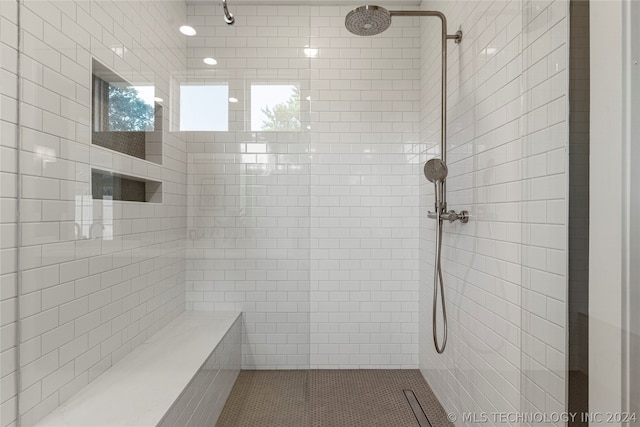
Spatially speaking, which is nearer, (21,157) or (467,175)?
(21,157)

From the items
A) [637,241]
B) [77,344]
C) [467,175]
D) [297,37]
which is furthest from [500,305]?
[77,344]

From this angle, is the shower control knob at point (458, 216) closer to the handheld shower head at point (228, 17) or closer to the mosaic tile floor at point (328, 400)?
the mosaic tile floor at point (328, 400)

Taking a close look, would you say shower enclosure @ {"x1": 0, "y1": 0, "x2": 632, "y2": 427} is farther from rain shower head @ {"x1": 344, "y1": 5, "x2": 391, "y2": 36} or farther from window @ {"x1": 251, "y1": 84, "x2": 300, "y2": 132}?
rain shower head @ {"x1": 344, "y1": 5, "x2": 391, "y2": 36}

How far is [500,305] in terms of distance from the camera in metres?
1.36

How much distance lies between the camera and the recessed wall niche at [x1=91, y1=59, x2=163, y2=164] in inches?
52.0

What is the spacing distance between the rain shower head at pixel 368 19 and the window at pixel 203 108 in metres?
0.68

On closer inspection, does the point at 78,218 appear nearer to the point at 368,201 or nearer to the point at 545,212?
the point at 545,212

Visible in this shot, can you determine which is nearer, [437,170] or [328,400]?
[437,170]

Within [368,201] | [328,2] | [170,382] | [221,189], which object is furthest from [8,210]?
[328,2]

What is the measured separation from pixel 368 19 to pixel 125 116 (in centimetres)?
119

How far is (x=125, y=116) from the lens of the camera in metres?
1.38

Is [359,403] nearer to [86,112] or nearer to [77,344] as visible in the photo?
[77,344]

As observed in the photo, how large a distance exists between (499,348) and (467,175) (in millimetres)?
835

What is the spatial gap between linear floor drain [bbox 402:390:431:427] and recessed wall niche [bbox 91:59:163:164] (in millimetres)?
1936
